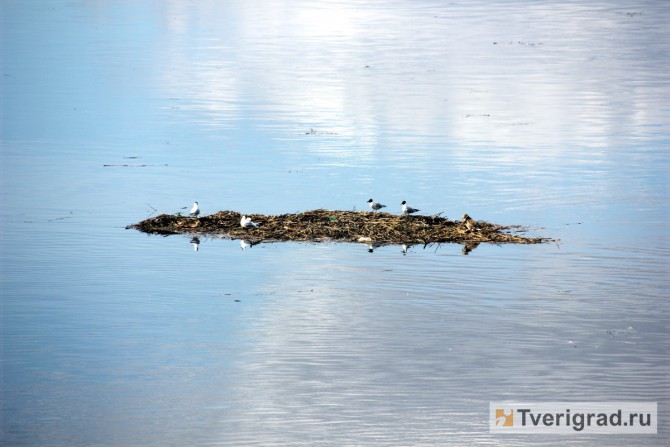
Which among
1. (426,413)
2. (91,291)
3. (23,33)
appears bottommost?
(426,413)

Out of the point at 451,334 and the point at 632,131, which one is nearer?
the point at 451,334

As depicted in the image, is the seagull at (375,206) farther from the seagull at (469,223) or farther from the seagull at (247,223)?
the seagull at (247,223)

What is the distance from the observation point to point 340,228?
18.2 meters

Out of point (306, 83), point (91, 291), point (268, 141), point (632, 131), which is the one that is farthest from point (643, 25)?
point (91, 291)

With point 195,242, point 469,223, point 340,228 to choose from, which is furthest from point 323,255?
point 469,223

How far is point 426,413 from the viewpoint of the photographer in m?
10.6

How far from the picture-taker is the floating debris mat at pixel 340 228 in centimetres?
1781

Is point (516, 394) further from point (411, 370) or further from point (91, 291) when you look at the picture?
point (91, 291)

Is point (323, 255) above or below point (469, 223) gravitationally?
below

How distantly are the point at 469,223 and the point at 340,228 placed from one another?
189cm

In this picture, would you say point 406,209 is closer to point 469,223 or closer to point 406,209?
point 406,209

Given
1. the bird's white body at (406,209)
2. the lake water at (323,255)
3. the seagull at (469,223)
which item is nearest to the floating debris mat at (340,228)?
the seagull at (469,223)

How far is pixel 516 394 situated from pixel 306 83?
26.0 meters

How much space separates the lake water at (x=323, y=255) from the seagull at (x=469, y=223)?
3.03 feet
